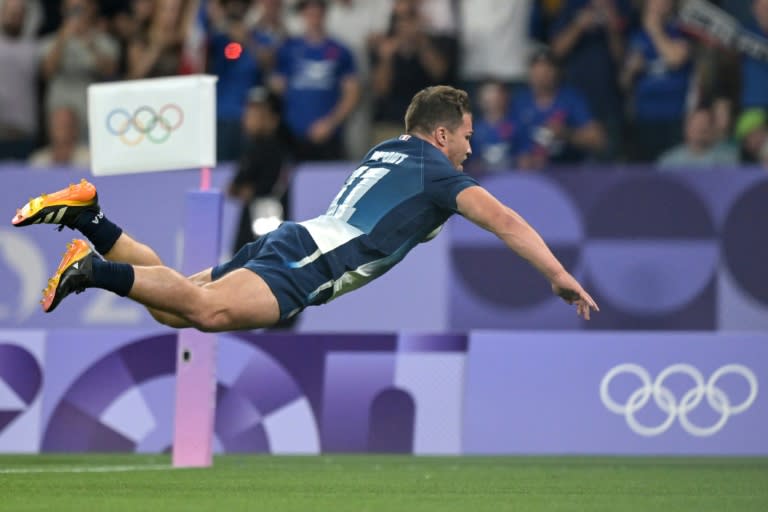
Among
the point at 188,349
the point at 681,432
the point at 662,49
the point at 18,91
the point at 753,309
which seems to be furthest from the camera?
the point at 18,91

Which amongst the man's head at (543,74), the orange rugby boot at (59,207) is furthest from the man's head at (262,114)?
the orange rugby boot at (59,207)

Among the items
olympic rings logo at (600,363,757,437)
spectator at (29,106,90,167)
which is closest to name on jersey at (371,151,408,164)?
olympic rings logo at (600,363,757,437)

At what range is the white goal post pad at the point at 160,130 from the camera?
35.7ft

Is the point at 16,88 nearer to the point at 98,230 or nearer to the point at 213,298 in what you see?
the point at 98,230

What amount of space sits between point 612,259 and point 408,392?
113 inches

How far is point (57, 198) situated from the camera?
880cm

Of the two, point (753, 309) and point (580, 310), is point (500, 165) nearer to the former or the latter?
point (753, 309)

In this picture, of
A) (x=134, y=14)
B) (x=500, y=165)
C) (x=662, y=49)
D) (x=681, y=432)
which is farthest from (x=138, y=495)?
(x=134, y=14)

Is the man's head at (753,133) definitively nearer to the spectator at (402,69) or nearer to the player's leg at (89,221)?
the spectator at (402,69)

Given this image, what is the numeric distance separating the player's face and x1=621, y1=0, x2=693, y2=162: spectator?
20.0ft

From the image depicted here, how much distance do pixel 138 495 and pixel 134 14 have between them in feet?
31.1

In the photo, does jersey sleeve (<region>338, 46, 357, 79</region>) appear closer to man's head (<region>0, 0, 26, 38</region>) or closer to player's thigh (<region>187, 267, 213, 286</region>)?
man's head (<region>0, 0, 26, 38</region>)

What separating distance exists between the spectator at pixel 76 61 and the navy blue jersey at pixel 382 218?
7.79m

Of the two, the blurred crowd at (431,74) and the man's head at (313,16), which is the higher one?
the man's head at (313,16)
